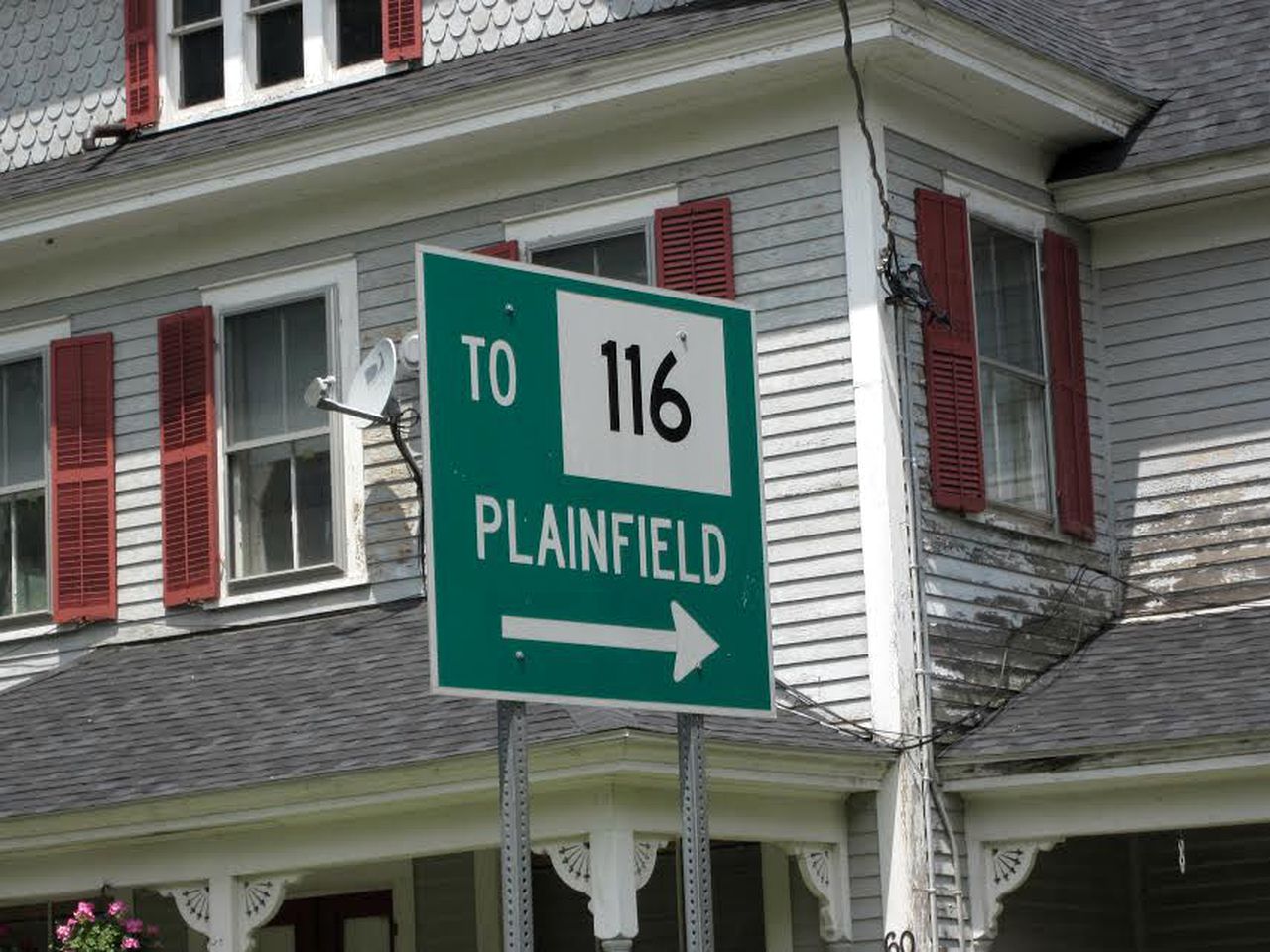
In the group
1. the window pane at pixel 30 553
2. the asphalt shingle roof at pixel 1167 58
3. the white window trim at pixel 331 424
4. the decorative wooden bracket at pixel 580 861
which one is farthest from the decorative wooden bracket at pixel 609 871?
the window pane at pixel 30 553

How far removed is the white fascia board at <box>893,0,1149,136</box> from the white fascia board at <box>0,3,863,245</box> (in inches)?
12.9

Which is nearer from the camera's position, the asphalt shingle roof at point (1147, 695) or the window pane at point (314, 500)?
the asphalt shingle roof at point (1147, 695)

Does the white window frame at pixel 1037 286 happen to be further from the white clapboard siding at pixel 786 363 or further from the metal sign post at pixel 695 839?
the metal sign post at pixel 695 839

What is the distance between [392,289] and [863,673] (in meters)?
3.71

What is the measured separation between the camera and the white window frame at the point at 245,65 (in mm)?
15055

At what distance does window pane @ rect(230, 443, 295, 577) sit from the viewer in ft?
48.0

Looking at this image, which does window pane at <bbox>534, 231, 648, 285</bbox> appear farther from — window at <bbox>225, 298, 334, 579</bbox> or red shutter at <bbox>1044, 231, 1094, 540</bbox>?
red shutter at <bbox>1044, 231, 1094, 540</bbox>

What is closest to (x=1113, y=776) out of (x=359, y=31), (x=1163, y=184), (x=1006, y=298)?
(x=1006, y=298)

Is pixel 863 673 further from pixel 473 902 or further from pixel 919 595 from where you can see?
pixel 473 902

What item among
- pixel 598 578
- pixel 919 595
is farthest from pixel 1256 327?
pixel 598 578

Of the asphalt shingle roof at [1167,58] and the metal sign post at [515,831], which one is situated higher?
the asphalt shingle roof at [1167,58]

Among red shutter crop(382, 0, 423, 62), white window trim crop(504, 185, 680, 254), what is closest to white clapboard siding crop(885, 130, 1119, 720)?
white window trim crop(504, 185, 680, 254)

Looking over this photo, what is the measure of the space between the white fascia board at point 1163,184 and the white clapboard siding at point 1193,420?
40 centimetres

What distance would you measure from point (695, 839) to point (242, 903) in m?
7.54
